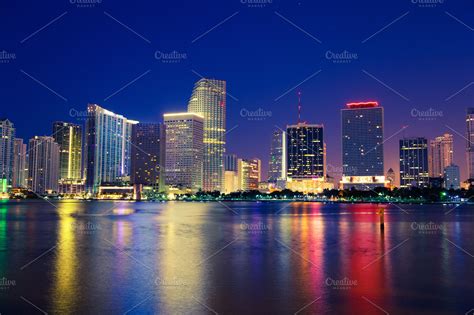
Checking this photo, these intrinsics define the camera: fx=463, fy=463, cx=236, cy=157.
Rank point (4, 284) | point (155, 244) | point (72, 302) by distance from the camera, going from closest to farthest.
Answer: point (72, 302) → point (4, 284) → point (155, 244)

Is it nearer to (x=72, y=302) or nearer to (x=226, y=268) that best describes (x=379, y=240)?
(x=226, y=268)

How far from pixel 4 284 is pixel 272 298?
1121 centimetres

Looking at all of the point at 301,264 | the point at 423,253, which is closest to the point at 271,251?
the point at 301,264

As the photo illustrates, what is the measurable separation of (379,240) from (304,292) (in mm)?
23438

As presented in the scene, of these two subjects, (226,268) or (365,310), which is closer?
(365,310)

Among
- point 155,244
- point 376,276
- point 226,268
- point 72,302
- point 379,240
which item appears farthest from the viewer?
point 379,240

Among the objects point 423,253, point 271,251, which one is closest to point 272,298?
point 271,251

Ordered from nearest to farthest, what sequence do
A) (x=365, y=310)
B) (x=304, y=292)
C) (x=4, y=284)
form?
(x=365, y=310) < (x=304, y=292) < (x=4, y=284)

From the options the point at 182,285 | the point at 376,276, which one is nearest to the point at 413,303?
the point at 376,276

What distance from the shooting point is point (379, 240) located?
129ft

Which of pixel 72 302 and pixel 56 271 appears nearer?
pixel 72 302

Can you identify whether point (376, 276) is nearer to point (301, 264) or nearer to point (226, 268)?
point (301, 264)

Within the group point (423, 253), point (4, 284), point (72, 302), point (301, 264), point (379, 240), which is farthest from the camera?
point (379, 240)

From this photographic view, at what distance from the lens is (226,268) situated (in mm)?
23844
